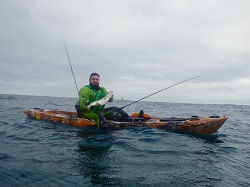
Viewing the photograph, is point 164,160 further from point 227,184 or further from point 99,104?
point 99,104

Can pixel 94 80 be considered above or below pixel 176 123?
above

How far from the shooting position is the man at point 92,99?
9281 mm

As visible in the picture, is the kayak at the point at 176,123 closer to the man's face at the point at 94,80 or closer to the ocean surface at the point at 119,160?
the ocean surface at the point at 119,160

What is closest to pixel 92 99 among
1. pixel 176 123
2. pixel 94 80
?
pixel 94 80

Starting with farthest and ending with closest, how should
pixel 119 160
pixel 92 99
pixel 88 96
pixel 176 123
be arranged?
pixel 92 99 → pixel 88 96 → pixel 176 123 → pixel 119 160

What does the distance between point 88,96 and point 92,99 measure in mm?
393

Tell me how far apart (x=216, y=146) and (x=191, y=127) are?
1476 millimetres

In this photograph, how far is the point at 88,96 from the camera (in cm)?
936

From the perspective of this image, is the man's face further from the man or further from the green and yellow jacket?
the green and yellow jacket

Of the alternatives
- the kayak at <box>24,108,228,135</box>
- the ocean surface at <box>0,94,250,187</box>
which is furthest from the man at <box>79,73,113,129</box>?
the ocean surface at <box>0,94,250,187</box>


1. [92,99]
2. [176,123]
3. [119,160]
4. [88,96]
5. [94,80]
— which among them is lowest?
[119,160]

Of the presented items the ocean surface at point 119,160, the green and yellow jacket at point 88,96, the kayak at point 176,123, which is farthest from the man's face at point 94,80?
the ocean surface at point 119,160

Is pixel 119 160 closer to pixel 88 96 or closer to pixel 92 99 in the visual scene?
pixel 88 96

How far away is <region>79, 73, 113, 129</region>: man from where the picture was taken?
30.5 ft
